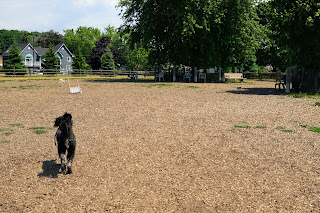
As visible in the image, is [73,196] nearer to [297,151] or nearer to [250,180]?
[250,180]

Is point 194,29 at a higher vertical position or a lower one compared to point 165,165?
higher

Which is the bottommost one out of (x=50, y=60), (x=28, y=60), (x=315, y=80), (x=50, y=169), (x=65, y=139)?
(x=50, y=169)

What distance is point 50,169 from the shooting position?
6324mm

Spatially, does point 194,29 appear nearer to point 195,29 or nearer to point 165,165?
point 195,29

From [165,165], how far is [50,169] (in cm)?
214

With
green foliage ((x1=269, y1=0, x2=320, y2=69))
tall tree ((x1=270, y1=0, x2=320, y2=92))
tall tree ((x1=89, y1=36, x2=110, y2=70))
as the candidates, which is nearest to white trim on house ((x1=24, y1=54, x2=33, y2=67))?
tall tree ((x1=89, y1=36, x2=110, y2=70))

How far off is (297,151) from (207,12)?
91.8ft

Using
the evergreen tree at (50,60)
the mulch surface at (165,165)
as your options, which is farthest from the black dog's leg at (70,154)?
the evergreen tree at (50,60)

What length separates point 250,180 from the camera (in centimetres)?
583

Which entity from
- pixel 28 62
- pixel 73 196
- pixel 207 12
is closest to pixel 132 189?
pixel 73 196

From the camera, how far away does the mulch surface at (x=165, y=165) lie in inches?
193

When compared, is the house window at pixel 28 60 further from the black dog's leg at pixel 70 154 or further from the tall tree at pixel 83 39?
the black dog's leg at pixel 70 154

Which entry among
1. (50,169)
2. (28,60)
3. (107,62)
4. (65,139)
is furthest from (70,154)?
(28,60)

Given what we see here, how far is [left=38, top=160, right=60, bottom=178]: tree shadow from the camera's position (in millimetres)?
6023
